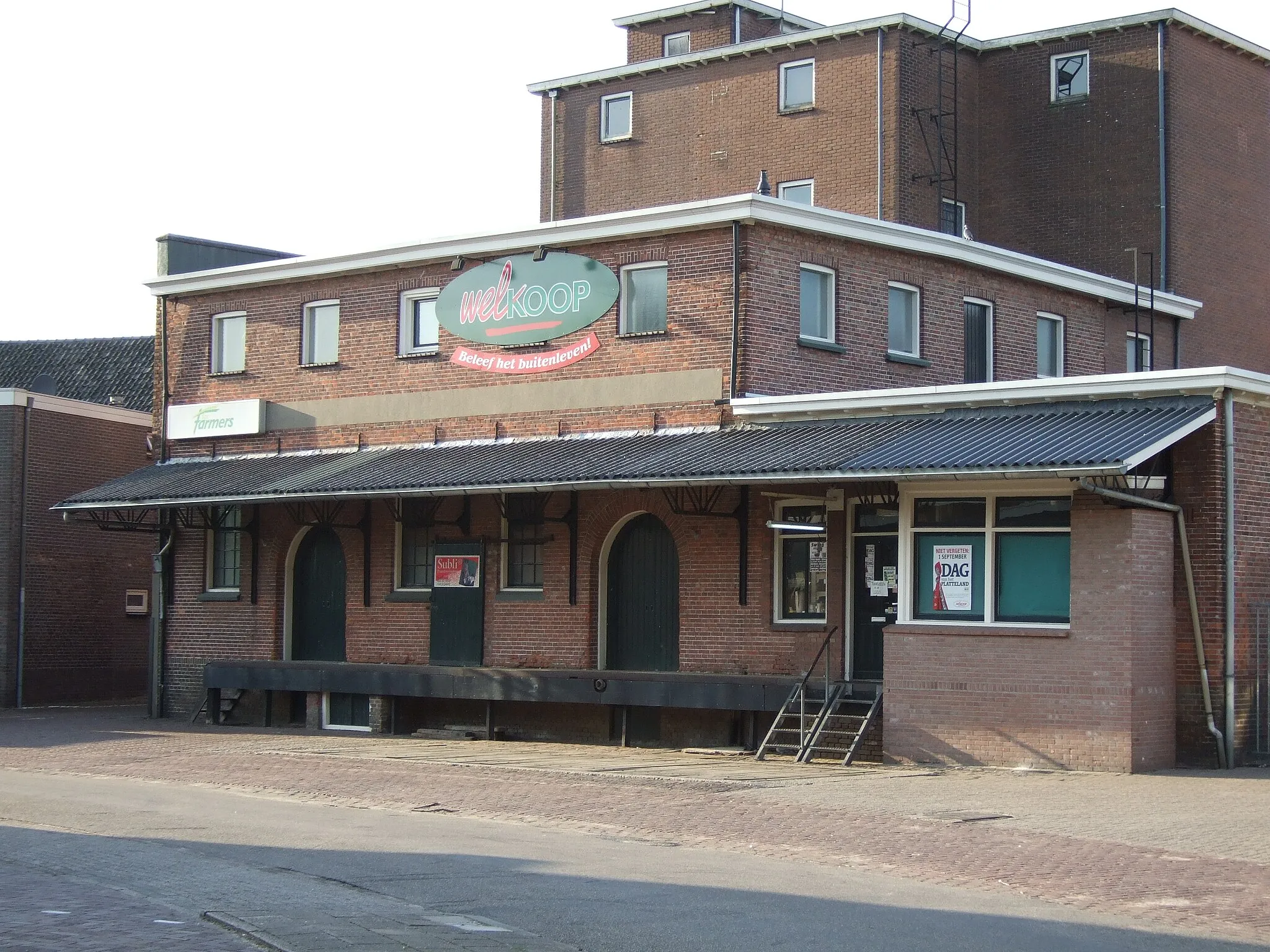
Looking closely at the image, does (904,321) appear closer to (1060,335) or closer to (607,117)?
(1060,335)

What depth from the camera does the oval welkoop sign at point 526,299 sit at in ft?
81.4

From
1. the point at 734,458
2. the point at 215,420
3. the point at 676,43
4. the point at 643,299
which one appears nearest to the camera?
the point at 734,458

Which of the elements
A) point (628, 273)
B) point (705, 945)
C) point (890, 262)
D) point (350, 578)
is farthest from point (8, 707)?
point (705, 945)

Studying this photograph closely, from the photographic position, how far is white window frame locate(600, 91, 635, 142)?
40.8 metres

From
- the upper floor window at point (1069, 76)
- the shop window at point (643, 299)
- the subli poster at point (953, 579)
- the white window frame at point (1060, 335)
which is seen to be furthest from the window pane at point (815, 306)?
the upper floor window at point (1069, 76)

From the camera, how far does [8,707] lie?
32031 millimetres

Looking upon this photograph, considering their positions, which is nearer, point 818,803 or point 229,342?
point 818,803

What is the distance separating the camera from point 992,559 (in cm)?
1967

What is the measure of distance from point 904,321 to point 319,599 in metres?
10.6

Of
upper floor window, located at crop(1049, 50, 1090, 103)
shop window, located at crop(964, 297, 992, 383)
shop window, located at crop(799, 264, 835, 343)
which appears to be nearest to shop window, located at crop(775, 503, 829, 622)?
shop window, located at crop(799, 264, 835, 343)

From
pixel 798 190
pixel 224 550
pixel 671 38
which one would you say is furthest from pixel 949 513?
pixel 671 38

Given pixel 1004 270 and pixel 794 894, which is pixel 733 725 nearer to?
pixel 1004 270

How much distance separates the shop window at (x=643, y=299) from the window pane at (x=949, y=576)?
5.89m

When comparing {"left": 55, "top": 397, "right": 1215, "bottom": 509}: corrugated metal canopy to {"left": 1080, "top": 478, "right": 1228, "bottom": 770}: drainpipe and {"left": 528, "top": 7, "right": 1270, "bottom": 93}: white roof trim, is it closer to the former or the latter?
{"left": 1080, "top": 478, "right": 1228, "bottom": 770}: drainpipe
